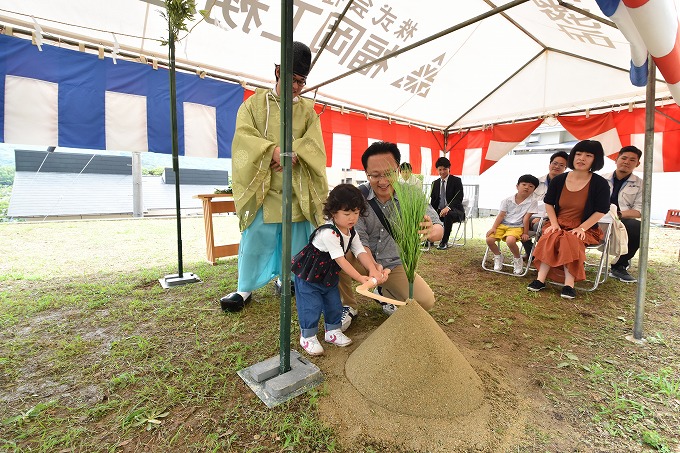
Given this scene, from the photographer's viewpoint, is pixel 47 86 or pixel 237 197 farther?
pixel 47 86

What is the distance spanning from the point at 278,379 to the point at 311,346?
Result: 0.36 metres

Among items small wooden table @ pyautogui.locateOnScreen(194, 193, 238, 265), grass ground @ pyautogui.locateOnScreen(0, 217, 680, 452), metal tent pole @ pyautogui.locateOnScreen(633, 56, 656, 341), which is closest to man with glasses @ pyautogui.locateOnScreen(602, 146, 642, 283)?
grass ground @ pyautogui.locateOnScreen(0, 217, 680, 452)

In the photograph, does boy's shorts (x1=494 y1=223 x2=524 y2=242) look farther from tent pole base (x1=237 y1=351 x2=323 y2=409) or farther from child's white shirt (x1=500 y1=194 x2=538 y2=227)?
tent pole base (x1=237 y1=351 x2=323 y2=409)

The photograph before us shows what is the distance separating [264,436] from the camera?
117 centimetres

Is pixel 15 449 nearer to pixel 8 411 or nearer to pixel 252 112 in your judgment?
pixel 8 411

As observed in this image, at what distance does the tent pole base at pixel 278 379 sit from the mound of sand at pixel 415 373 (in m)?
0.22

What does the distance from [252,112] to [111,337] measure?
1.76 meters

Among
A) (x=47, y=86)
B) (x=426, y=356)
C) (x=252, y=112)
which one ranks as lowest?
(x=426, y=356)

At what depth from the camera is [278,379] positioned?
144 cm

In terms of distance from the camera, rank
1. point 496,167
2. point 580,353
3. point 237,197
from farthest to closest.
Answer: point 496,167 → point 237,197 → point 580,353

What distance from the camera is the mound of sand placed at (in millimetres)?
1311

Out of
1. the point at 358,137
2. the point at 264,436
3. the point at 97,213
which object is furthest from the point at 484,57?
the point at 97,213

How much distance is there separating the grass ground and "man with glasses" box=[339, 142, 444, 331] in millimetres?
282

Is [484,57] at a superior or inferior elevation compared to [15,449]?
superior
